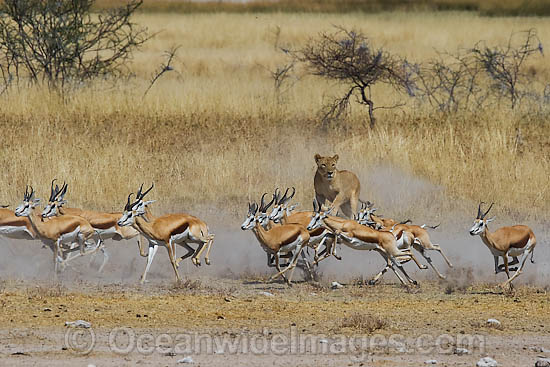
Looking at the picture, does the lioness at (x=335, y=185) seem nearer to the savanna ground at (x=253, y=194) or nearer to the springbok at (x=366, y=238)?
the savanna ground at (x=253, y=194)

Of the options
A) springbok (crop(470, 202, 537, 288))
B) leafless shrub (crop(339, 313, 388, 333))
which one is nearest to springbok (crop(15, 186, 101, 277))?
leafless shrub (crop(339, 313, 388, 333))

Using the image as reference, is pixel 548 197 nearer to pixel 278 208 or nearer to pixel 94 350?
pixel 278 208

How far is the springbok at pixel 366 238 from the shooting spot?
45.2 feet

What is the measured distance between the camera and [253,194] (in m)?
18.0

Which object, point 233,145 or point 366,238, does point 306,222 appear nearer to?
point 366,238

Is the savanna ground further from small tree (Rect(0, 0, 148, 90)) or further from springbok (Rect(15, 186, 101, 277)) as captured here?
small tree (Rect(0, 0, 148, 90))

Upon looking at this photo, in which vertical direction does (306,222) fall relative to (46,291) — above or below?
above

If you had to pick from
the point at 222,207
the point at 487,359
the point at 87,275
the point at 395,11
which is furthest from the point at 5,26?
the point at 395,11

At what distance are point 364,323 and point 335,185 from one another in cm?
660

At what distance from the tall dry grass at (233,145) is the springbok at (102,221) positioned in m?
2.29

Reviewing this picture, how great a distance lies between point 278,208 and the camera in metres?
14.7

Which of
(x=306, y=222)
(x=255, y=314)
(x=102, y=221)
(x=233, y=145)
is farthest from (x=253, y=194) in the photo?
(x=255, y=314)

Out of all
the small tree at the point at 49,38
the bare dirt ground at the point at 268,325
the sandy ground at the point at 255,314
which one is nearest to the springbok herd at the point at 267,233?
the sandy ground at the point at 255,314

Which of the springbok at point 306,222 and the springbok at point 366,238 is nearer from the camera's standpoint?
the springbok at point 366,238
